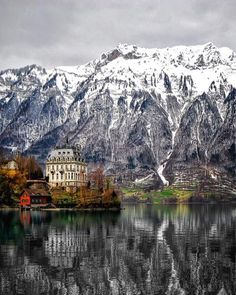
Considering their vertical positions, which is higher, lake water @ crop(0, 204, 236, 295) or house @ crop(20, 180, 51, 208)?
house @ crop(20, 180, 51, 208)

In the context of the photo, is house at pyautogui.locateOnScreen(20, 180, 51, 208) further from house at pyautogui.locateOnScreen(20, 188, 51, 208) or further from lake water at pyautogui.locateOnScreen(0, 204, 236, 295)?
lake water at pyautogui.locateOnScreen(0, 204, 236, 295)

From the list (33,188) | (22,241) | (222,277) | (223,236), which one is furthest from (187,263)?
(33,188)

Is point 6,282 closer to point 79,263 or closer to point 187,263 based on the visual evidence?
point 79,263

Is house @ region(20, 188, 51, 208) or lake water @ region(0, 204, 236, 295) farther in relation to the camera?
house @ region(20, 188, 51, 208)

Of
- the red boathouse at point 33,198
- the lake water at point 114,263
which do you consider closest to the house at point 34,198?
the red boathouse at point 33,198

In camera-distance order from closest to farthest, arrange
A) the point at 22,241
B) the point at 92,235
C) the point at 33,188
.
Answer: the point at 22,241 → the point at 92,235 → the point at 33,188

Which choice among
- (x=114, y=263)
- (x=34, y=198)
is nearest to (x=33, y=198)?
(x=34, y=198)

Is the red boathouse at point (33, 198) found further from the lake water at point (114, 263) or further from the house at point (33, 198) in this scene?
the lake water at point (114, 263)

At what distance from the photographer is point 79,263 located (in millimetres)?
60750

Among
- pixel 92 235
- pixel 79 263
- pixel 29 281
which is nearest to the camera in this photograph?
pixel 29 281

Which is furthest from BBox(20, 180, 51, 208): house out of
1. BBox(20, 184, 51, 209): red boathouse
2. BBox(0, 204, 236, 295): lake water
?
BBox(0, 204, 236, 295): lake water

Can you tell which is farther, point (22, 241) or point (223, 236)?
point (223, 236)

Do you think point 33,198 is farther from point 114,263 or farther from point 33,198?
point 114,263

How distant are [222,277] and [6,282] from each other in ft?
71.9
